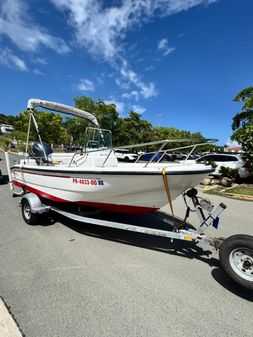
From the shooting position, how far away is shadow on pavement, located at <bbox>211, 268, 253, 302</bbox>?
263cm

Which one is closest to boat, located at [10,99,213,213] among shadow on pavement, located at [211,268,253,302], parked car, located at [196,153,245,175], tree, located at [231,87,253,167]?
shadow on pavement, located at [211,268,253,302]

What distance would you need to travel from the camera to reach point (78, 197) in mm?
4043

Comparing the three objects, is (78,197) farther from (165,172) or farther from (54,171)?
(165,172)

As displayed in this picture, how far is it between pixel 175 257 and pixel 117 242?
3.49 feet

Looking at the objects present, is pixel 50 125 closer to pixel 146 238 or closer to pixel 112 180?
pixel 146 238

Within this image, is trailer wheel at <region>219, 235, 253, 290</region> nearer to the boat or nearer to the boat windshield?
the boat

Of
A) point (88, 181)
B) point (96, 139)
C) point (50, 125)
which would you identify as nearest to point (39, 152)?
point (96, 139)

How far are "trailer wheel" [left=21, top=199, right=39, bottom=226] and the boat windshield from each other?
178 centimetres

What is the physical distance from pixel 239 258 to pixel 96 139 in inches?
150

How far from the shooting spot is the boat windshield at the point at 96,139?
16.8 ft

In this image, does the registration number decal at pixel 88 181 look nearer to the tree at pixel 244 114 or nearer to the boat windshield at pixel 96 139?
the boat windshield at pixel 96 139

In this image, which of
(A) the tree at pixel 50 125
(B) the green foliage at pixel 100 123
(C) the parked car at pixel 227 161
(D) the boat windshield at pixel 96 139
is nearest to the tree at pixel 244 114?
(C) the parked car at pixel 227 161

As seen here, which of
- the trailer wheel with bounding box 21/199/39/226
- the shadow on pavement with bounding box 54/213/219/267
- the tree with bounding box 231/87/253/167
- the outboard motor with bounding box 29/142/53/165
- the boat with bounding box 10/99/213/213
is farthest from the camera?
the tree with bounding box 231/87/253/167

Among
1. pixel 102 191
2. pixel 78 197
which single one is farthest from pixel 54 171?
pixel 102 191
